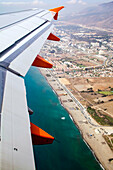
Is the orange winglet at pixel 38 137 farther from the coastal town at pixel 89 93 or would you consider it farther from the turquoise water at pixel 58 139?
the coastal town at pixel 89 93

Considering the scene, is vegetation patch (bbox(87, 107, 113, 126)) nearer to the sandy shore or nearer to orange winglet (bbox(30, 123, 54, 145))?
the sandy shore

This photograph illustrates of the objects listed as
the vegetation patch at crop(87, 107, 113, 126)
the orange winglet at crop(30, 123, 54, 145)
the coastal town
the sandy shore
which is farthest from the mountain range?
the orange winglet at crop(30, 123, 54, 145)

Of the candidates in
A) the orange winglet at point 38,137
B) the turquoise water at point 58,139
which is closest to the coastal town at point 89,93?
the turquoise water at point 58,139

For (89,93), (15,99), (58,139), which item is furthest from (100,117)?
(15,99)

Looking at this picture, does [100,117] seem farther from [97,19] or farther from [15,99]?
[97,19]

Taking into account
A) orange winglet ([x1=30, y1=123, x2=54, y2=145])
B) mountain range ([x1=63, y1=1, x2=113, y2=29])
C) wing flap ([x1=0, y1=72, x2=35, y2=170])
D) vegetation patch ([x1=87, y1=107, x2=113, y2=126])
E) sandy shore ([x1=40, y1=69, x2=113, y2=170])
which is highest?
mountain range ([x1=63, y1=1, x2=113, y2=29])

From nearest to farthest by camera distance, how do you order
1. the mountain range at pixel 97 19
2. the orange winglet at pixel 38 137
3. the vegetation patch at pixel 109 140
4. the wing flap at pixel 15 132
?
1. the wing flap at pixel 15 132
2. the orange winglet at pixel 38 137
3. the vegetation patch at pixel 109 140
4. the mountain range at pixel 97 19
